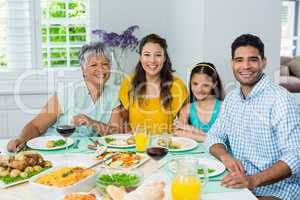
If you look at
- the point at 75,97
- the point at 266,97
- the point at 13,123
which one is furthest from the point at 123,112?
the point at 13,123

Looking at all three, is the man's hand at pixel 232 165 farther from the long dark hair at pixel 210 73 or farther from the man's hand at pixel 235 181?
the long dark hair at pixel 210 73

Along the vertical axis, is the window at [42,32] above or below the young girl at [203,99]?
above

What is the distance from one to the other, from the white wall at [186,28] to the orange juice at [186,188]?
1.51 metres

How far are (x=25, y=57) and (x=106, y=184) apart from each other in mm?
2562

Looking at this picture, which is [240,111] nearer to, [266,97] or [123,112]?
[266,97]

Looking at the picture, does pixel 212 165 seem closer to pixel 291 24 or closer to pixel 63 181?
pixel 63 181

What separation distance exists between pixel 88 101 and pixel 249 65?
3.40ft

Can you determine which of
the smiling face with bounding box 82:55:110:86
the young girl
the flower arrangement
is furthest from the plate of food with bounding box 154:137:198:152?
the flower arrangement

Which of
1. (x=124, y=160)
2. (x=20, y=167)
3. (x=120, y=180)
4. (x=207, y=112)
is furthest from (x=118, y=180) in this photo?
(x=207, y=112)

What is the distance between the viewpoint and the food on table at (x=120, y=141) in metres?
1.96

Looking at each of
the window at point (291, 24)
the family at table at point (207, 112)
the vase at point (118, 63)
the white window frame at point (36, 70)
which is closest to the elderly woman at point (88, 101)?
the family at table at point (207, 112)

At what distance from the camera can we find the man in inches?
65.2

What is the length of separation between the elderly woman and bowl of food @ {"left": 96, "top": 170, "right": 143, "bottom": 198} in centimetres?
90

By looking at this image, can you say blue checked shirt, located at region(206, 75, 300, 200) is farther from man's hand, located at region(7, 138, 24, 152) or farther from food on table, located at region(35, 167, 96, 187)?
man's hand, located at region(7, 138, 24, 152)
